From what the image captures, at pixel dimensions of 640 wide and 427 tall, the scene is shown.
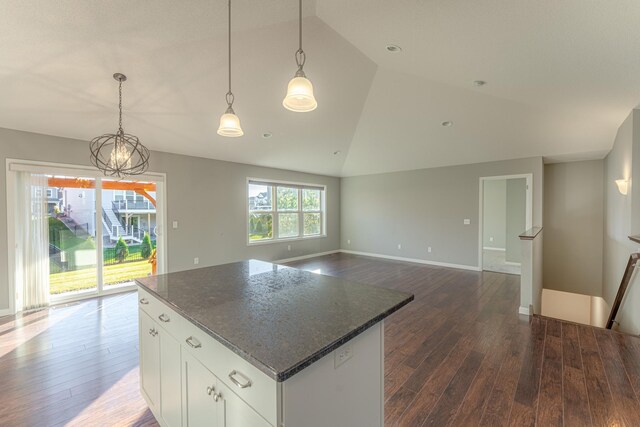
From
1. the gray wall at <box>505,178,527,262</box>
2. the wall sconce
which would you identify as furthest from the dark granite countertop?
the gray wall at <box>505,178,527,262</box>

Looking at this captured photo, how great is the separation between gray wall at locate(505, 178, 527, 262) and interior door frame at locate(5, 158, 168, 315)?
309 inches

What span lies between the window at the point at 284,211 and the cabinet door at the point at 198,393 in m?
5.03

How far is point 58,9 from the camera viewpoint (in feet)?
6.61

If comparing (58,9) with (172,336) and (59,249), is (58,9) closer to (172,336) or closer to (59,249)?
(172,336)

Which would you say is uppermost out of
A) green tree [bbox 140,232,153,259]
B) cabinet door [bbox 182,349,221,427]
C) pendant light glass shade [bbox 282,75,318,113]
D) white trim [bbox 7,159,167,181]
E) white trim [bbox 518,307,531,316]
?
pendant light glass shade [bbox 282,75,318,113]

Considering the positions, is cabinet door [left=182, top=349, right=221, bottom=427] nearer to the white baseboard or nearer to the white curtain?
the white curtain

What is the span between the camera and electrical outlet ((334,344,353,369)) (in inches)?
44.0

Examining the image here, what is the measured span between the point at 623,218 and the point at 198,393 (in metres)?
5.26

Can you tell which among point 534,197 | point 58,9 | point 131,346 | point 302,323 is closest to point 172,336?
point 302,323

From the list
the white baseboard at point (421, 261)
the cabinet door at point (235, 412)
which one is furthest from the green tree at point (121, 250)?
the white baseboard at point (421, 261)

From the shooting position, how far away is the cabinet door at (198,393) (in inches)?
46.8

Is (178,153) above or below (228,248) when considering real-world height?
above

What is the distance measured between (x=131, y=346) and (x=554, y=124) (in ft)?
20.7

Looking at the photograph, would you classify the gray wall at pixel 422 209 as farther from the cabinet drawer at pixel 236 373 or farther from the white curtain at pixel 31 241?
the white curtain at pixel 31 241
